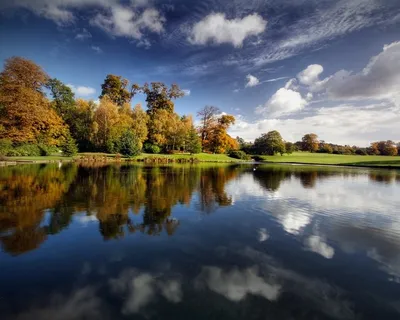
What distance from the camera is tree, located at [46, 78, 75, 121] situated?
2259 inches

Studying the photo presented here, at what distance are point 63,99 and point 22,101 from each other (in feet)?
68.3

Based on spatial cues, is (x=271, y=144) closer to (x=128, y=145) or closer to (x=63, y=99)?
(x=128, y=145)

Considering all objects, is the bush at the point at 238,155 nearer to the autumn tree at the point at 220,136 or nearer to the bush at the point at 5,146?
the autumn tree at the point at 220,136

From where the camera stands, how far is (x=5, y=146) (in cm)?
3850

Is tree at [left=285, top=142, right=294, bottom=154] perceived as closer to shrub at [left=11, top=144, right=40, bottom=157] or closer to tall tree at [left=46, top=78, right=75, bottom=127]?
tall tree at [left=46, top=78, right=75, bottom=127]

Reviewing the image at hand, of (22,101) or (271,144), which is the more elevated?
(22,101)

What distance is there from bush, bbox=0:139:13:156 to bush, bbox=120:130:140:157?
20.2 m

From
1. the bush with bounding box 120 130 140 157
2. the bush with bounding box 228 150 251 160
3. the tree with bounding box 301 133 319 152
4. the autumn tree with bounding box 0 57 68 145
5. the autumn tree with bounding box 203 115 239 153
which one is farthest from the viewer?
the tree with bounding box 301 133 319 152

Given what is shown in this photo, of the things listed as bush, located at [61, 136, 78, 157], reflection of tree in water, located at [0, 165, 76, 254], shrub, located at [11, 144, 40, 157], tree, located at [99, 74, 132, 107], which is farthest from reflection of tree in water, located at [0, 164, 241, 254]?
tree, located at [99, 74, 132, 107]

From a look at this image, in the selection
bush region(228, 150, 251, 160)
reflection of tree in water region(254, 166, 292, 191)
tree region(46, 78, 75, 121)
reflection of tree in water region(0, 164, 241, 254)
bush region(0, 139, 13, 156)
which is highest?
tree region(46, 78, 75, 121)

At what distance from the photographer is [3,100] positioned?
1500 inches

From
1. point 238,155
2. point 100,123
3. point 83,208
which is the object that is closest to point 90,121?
point 100,123

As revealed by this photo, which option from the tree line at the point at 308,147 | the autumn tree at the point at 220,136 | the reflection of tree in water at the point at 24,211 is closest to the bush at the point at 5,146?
the reflection of tree in water at the point at 24,211

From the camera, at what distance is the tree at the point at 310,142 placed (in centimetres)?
11251
